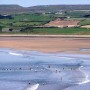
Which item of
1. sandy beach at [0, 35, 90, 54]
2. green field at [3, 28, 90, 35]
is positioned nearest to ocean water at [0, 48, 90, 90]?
sandy beach at [0, 35, 90, 54]

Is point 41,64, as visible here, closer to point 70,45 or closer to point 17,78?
point 17,78

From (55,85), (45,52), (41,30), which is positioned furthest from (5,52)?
(41,30)

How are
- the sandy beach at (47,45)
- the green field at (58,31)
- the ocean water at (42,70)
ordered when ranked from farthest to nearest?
the green field at (58,31) → the sandy beach at (47,45) → the ocean water at (42,70)

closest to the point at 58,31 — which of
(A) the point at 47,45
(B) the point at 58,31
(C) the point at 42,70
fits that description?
(B) the point at 58,31

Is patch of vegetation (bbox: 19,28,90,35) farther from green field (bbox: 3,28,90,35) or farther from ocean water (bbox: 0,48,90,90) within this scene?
ocean water (bbox: 0,48,90,90)

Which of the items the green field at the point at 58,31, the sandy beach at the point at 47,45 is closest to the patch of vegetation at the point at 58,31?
the green field at the point at 58,31

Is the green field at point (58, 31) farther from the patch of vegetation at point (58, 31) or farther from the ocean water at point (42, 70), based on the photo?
the ocean water at point (42, 70)

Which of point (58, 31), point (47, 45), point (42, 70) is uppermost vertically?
point (42, 70)

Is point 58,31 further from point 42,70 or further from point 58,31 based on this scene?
point 42,70
